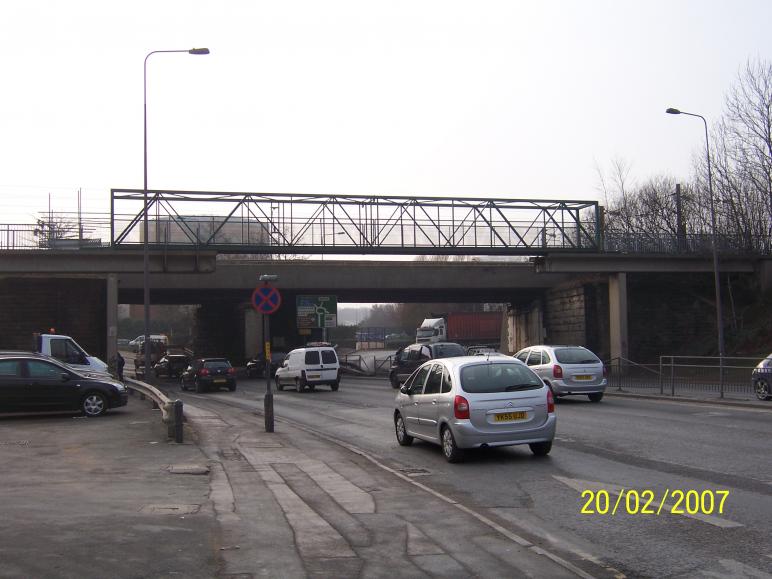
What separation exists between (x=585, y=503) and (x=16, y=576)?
581 cm

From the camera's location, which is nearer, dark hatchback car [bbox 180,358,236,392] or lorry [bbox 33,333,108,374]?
lorry [bbox 33,333,108,374]

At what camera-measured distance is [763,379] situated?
20016 mm

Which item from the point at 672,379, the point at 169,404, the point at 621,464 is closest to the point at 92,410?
the point at 169,404

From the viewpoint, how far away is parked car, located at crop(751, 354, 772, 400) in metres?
19.8

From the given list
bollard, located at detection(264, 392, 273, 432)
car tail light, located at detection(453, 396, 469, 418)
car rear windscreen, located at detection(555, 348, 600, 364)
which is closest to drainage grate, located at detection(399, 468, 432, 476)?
car tail light, located at detection(453, 396, 469, 418)

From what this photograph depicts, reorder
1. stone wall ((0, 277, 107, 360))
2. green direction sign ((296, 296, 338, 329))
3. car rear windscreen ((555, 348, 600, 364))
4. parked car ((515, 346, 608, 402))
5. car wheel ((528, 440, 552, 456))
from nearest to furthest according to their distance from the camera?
car wheel ((528, 440, 552, 456)) → parked car ((515, 346, 608, 402)) → car rear windscreen ((555, 348, 600, 364)) → stone wall ((0, 277, 107, 360)) → green direction sign ((296, 296, 338, 329))

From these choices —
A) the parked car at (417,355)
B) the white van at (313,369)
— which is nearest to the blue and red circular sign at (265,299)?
the parked car at (417,355)

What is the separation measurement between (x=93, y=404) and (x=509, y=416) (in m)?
12.1

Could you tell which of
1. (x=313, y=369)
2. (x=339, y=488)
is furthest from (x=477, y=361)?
(x=313, y=369)

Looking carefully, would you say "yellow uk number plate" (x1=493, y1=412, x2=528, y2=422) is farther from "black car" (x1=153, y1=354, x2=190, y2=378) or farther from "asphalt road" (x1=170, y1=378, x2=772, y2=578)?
"black car" (x1=153, y1=354, x2=190, y2=378)

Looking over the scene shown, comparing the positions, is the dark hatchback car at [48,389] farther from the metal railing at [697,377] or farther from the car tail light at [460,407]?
the metal railing at [697,377]

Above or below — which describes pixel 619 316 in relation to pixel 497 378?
above

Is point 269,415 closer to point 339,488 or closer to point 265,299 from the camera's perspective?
point 265,299

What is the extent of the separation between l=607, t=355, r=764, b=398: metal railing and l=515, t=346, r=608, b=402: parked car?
2.38 m
